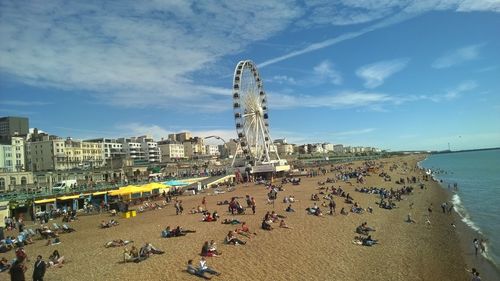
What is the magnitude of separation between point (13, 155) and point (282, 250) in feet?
248

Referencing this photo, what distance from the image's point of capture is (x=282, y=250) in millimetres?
16141

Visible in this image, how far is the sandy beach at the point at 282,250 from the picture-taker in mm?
13516

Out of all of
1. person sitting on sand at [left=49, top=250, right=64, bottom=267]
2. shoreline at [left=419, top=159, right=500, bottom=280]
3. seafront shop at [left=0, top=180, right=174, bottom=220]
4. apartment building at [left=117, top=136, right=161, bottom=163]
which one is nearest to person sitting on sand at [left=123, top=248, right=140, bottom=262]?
person sitting on sand at [left=49, top=250, right=64, bottom=267]

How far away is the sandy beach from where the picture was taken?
13516mm

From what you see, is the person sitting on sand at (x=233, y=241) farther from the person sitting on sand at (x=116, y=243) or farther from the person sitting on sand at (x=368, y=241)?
the person sitting on sand at (x=368, y=241)

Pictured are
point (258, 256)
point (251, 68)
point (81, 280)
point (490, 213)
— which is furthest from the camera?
point (251, 68)

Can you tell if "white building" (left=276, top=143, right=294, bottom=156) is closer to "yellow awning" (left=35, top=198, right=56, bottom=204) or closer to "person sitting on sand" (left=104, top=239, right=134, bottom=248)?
"yellow awning" (left=35, top=198, right=56, bottom=204)

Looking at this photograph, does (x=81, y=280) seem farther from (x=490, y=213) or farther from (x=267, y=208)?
(x=490, y=213)

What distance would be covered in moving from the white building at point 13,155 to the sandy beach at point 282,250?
5736 cm

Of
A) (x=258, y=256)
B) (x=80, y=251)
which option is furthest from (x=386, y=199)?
(x=80, y=251)

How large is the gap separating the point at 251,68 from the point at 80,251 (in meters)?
43.3

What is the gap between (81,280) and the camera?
12.4 m

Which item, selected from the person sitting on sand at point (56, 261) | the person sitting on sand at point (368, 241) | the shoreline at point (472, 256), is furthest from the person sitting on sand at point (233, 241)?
the shoreline at point (472, 256)

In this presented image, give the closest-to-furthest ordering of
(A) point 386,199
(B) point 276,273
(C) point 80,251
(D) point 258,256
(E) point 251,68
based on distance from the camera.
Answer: (B) point 276,273 → (D) point 258,256 → (C) point 80,251 → (A) point 386,199 → (E) point 251,68
